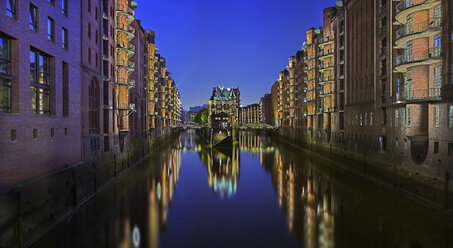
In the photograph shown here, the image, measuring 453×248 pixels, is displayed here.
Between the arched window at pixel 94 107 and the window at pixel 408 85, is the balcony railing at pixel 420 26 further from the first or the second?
the arched window at pixel 94 107

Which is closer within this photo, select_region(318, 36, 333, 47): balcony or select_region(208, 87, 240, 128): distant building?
select_region(318, 36, 333, 47): balcony

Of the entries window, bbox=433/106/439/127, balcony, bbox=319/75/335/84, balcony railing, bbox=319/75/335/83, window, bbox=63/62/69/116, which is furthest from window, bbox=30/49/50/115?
balcony railing, bbox=319/75/335/83

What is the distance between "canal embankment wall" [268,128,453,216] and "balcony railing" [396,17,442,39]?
1020 centimetres

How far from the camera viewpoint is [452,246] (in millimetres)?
15078

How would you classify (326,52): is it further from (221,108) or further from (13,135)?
(221,108)

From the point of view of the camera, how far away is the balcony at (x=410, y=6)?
71.1 feet

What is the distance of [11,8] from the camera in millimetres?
15297

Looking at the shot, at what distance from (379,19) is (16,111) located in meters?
31.6

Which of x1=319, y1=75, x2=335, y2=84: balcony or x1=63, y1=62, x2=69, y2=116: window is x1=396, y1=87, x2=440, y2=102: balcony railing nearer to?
x1=63, y1=62, x2=69, y2=116: window

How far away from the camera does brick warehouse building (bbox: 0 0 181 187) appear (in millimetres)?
15273

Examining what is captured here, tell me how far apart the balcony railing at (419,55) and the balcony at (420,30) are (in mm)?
1111

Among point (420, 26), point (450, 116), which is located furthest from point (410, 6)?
point (450, 116)

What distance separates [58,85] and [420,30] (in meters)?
26.4

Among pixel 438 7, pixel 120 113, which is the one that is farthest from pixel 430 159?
pixel 120 113
